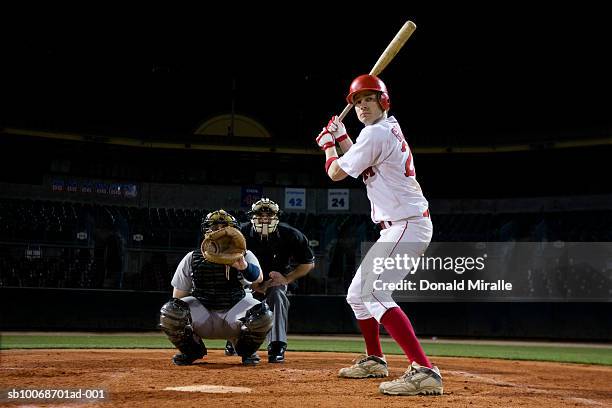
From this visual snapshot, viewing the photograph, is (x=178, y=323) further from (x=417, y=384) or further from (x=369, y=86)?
(x=369, y=86)

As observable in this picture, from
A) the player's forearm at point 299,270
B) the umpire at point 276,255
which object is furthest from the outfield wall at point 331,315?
the player's forearm at point 299,270

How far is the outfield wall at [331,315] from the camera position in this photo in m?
12.3

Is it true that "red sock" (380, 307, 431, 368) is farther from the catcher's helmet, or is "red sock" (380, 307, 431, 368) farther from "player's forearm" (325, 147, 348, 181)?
the catcher's helmet

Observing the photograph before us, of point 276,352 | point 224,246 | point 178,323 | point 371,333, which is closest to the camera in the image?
point 371,333

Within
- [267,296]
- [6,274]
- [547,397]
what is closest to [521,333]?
[267,296]

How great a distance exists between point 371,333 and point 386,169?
1511mm

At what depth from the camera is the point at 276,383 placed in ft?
15.2

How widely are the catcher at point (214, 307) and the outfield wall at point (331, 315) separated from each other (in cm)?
724

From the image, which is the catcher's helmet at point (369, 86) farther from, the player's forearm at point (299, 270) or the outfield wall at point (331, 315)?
the outfield wall at point (331, 315)

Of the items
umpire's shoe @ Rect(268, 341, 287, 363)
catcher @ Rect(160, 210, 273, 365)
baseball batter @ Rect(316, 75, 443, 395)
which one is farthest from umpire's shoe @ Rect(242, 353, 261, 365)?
baseball batter @ Rect(316, 75, 443, 395)

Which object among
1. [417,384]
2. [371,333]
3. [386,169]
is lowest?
[417,384]

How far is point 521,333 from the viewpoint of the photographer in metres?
13.4

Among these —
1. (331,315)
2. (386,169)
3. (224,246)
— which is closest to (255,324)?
(224,246)

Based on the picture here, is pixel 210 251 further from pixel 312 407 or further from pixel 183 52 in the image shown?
pixel 183 52
